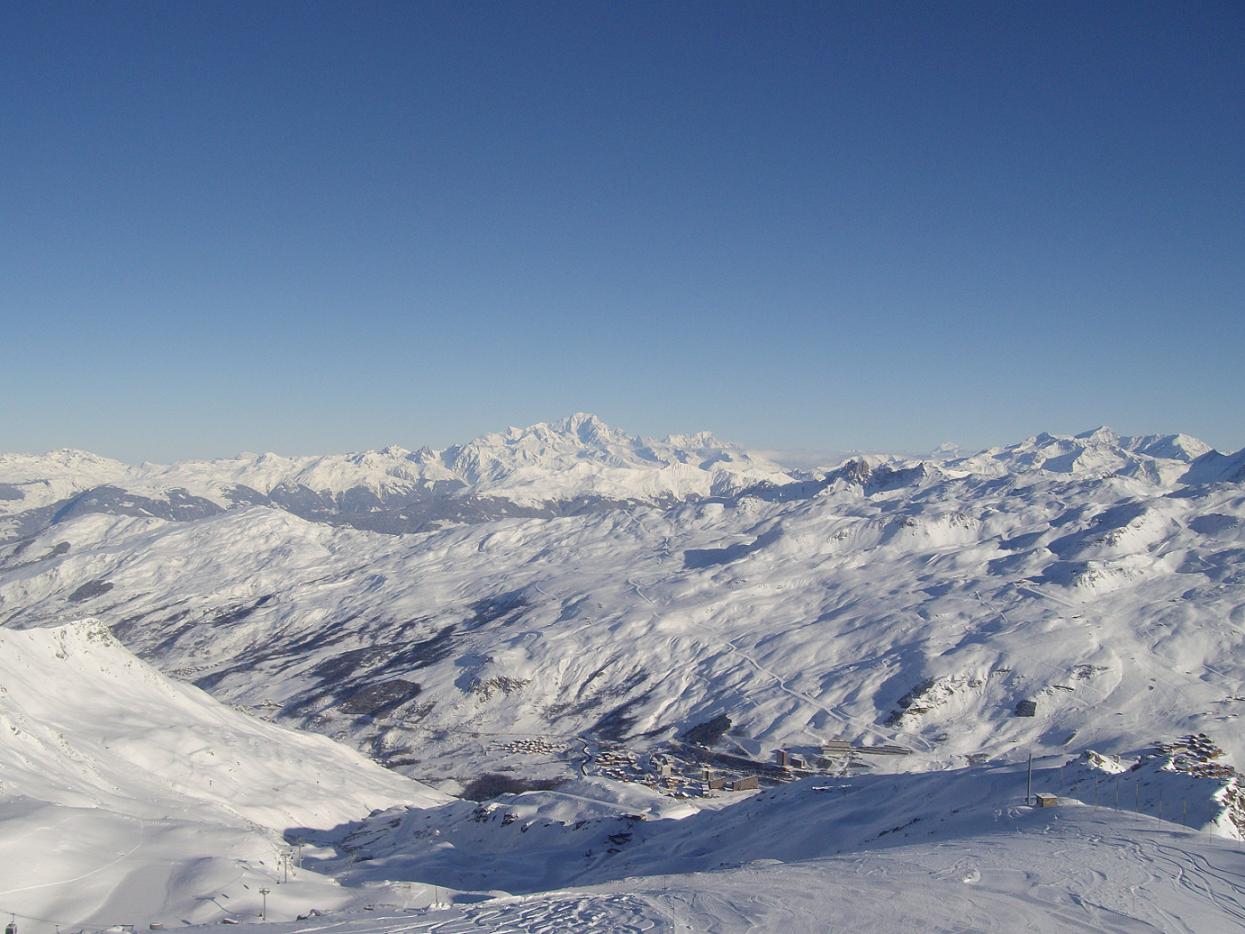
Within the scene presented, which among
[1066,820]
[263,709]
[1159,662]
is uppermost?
[1159,662]

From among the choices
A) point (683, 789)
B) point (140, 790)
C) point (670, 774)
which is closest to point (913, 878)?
point (140, 790)

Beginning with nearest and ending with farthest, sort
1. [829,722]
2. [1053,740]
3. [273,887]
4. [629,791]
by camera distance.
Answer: [273,887]
[629,791]
[1053,740]
[829,722]

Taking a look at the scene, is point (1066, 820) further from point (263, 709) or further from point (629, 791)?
point (263, 709)

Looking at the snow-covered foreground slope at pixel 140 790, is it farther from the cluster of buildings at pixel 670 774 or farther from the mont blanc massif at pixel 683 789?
the cluster of buildings at pixel 670 774

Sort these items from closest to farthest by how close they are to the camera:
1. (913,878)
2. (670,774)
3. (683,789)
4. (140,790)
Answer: (913,878)
(140,790)
(683,789)
(670,774)

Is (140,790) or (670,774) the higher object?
(140,790)

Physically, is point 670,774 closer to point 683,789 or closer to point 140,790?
point 683,789

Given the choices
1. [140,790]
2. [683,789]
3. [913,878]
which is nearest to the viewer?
[913,878]

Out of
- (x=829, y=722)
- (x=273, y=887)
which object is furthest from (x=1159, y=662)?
(x=273, y=887)
